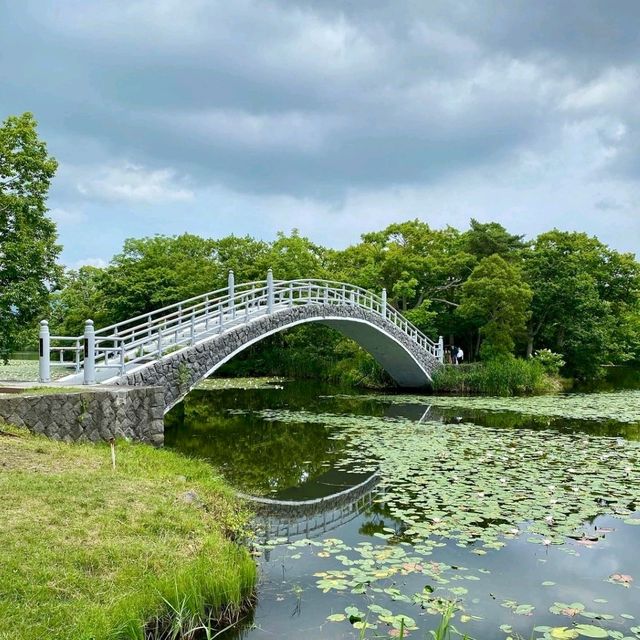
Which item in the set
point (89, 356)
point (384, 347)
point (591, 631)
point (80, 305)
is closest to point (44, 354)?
point (89, 356)

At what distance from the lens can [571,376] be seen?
2756 centimetres

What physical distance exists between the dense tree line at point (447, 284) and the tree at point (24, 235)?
12.4 m

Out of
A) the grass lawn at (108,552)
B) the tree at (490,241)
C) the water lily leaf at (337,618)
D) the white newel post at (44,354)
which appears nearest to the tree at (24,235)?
the white newel post at (44,354)

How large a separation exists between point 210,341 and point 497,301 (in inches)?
545

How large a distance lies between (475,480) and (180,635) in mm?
5179

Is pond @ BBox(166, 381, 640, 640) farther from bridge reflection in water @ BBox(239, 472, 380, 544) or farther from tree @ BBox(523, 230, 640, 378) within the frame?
tree @ BBox(523, 230, 640, 378)

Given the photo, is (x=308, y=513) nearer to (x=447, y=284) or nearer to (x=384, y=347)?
(x=384, y=347)

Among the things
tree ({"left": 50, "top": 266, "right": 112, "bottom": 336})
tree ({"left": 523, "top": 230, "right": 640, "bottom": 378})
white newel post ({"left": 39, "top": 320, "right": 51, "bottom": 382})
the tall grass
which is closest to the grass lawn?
white newel post ({"left": 39, "top": 320, "right": 51, "bottom": 382})

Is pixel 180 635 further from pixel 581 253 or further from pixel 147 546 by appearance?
pixel 581 253

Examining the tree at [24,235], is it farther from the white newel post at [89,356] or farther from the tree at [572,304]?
the tree at [572,304]

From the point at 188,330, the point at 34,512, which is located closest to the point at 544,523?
the point at 34,512

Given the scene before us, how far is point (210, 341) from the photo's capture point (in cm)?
1299

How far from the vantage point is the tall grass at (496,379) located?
2189 cm

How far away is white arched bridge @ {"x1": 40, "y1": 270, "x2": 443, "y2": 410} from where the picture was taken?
10609 millimetres
